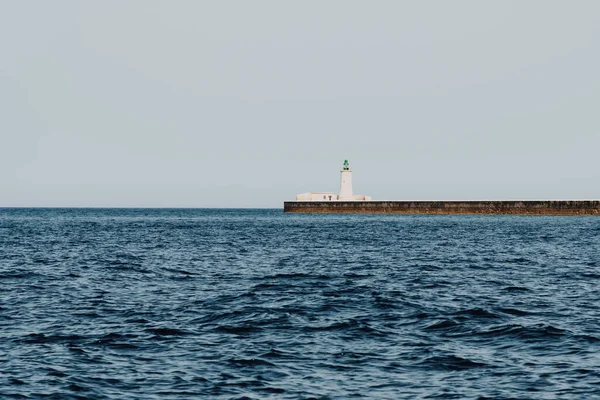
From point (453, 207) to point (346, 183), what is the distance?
20.7m

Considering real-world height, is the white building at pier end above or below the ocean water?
above

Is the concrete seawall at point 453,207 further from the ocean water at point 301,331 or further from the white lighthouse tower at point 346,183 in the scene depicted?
the ocean water at point 301,331

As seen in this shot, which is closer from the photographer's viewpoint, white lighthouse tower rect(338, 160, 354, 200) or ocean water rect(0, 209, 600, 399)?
ocean water rect(0, 209, 600, 399)

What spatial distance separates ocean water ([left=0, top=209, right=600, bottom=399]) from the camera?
12.3 metres

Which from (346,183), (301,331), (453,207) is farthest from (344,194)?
(301,331)

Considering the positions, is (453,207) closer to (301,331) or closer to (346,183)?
(346,183)

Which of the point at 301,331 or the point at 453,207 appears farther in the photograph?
the point at 453,207

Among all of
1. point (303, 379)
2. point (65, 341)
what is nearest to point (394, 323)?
point (303, 379)

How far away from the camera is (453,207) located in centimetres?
11838

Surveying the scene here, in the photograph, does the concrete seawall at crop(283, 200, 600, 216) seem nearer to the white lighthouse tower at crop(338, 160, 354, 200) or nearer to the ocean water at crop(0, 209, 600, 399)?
the white lighthouse tower at crop(338, 160, 354, 200)

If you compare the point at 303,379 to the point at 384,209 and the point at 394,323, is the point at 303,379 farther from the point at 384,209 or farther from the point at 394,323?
the point at 384,209

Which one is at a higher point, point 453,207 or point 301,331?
point 453,207

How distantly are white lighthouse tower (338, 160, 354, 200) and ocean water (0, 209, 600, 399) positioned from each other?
313ft

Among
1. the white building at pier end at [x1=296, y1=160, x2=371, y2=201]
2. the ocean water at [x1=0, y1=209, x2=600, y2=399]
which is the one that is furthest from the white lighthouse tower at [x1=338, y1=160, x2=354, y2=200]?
the ocean water at [x1=0, y1=209, x2=600, y2=399]
